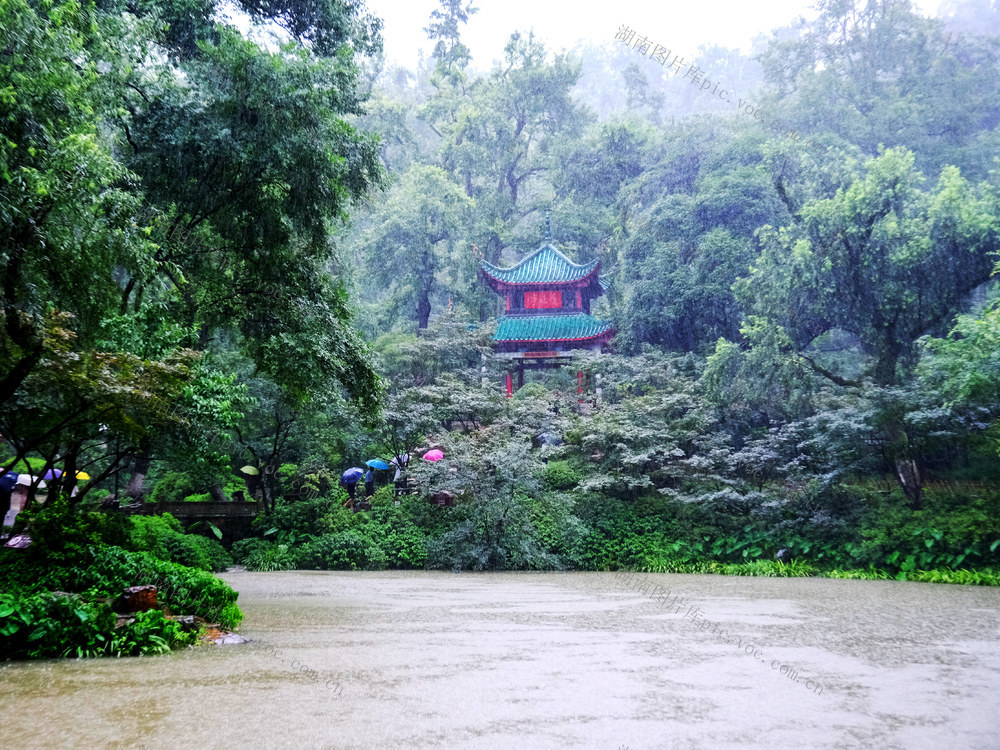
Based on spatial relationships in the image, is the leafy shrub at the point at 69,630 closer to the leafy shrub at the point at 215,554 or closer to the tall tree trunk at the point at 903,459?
the leafy shrub at the point at 215,554

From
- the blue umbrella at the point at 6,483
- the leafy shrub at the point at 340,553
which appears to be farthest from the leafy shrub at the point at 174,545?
the blue umbrella at the point at 6,483

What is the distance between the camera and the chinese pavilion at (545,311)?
2290cm

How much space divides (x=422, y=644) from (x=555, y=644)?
118 centimetres

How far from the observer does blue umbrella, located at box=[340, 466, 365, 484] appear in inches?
714

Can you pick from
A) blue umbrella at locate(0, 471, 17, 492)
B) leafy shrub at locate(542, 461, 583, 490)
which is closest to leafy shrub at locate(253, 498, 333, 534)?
blue umbrella at locate(0, 471, 17, 492)

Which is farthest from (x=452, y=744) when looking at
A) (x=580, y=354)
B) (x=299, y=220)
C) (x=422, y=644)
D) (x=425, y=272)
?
(x=425, y=272)

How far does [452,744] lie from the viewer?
404 centimetres

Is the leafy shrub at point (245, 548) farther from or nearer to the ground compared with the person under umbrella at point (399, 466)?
nearer to the ground

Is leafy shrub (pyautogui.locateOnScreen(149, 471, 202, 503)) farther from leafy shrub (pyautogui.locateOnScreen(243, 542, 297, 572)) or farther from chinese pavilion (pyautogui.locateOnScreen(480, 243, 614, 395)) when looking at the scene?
chinese pavilion (pyautogui.locateOnScreen(480, 243, 614, 395))

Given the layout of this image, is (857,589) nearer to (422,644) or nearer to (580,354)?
(422,644)

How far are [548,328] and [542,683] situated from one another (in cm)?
1843

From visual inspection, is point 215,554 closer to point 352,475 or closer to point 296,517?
point 296,517

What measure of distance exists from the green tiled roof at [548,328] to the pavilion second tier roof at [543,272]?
3.52 feet

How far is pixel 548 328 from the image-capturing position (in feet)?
77.0
